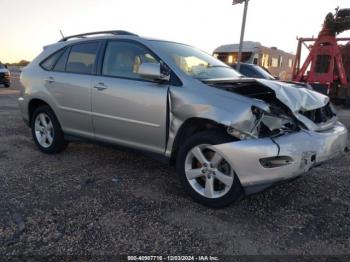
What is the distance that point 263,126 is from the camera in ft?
10.3

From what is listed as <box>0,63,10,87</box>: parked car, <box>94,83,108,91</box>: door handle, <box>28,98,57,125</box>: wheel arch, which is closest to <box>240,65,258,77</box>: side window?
<box>28,98,57,125</box>: wheel arch

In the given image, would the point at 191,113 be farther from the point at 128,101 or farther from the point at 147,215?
the point at 147,215

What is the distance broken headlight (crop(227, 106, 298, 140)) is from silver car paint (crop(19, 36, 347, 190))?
0.03 m

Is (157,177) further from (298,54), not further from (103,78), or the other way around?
(298,54)

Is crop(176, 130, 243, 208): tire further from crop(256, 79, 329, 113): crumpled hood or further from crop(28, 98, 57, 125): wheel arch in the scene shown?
crop(28, 98, 57, 125): wheel arch

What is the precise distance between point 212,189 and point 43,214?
Answer: 161 cm

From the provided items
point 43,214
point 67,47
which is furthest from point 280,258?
point 67,47

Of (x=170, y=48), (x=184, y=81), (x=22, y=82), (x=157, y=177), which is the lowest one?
(x=157, y=177)

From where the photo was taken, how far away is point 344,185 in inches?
161

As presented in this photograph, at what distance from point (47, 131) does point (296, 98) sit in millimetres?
3574

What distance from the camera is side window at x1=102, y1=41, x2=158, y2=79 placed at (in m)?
3.96

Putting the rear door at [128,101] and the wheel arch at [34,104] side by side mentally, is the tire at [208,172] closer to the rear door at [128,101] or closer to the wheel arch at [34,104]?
the rear door at [128,101]

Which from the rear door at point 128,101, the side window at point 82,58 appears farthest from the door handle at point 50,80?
→ the rear door at point 128,101

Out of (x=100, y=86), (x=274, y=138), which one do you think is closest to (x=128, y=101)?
(x=100, y=86)
